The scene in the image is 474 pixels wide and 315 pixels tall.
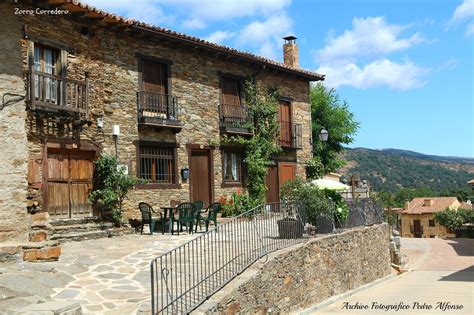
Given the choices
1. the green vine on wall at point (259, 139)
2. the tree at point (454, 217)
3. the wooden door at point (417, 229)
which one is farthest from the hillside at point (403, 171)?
the green vine on wall at point (259, 139)

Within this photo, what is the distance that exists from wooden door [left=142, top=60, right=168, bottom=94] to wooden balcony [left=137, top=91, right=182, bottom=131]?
12.8 inches

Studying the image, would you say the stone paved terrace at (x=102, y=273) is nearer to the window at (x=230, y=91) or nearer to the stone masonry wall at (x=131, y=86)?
the stone masonry wall at (x=131, y=86)

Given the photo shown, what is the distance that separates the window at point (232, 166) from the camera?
17.9m

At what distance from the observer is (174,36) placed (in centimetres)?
1568

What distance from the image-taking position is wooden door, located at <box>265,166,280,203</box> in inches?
768

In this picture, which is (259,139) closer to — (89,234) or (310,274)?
(89,234)

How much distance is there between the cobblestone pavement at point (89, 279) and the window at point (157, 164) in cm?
415

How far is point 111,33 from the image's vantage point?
47.9 feet

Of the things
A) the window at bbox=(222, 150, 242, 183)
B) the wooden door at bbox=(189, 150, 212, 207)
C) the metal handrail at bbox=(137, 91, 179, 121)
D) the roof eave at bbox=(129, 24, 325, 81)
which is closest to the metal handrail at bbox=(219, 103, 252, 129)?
the window at bbox=(222, 150, 242, 183)

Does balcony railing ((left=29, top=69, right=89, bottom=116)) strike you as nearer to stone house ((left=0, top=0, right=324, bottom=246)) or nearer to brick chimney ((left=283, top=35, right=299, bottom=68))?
stone house ((left=0, top=0, right=324, bottom=246))

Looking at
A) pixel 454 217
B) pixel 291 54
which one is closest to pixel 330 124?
pixel 291 54

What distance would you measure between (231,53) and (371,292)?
9157 mm

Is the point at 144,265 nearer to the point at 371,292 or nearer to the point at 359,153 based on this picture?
the point at 371,292

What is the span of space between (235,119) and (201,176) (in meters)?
2.58
